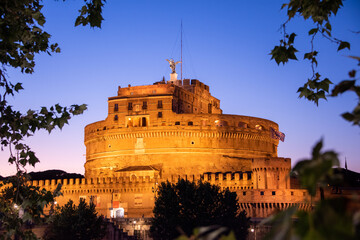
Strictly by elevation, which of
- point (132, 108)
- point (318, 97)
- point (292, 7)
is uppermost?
point (132, 108)

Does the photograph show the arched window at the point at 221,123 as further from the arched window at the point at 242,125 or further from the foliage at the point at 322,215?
the foliage at the point at 322,215

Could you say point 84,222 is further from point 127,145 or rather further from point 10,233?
point 10,233

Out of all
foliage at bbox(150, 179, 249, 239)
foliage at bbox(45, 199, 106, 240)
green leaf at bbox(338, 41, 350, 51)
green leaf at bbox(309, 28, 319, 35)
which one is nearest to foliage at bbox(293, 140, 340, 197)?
green leaf at bbox(338, 41, 350, 51)

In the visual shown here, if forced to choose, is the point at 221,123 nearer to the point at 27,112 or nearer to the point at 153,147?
the point at 153,147

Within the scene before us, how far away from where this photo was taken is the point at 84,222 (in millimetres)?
31688

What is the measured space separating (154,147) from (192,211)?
54.2 ft

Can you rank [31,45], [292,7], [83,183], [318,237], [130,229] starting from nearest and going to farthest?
[318,237]
[292,7]
[31,45]
[130,229]
[83,183]

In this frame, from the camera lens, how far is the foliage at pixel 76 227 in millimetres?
30875

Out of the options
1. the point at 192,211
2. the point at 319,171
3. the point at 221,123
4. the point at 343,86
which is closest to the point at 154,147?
the point at 221,123

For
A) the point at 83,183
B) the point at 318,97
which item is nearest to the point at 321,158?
the point at 318,97

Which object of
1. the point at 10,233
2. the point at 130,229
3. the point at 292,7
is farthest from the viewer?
the point at 130,229

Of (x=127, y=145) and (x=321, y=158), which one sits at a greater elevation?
(x=127, y=145)

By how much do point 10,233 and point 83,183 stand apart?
124ft

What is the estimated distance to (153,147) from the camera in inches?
1781
